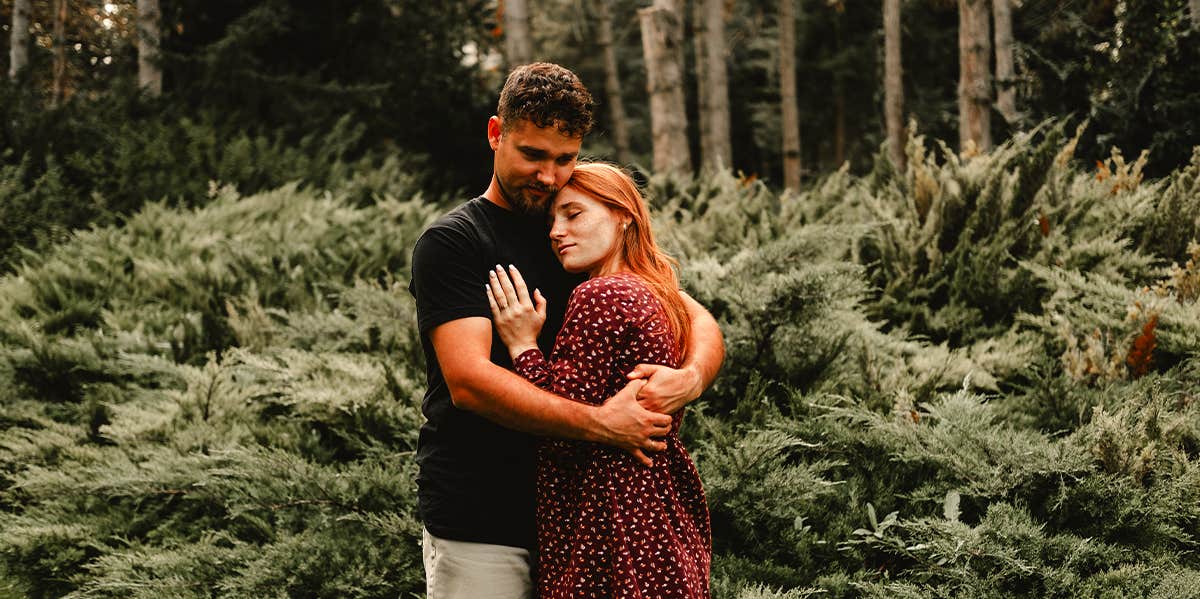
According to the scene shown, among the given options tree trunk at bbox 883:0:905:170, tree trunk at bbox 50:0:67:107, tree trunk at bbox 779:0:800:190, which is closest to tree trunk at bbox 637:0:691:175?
tree trunk at bbox 883:0:905:170

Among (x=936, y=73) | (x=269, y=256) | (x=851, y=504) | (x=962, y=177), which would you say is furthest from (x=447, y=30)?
(x=936, y=73)

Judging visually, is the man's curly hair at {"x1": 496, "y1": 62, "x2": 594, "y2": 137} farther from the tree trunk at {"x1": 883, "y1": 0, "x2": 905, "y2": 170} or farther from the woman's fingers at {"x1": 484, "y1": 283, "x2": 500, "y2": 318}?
the tree trunk at {"x1": 883, "y1": 0, "x2": 905, "y2": 170}

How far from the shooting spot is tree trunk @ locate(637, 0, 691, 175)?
8.29 m

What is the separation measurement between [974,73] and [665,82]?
2994 mm

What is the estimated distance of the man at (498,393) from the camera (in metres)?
2.12

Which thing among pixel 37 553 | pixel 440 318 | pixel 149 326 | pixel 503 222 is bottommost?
pixel 37 553

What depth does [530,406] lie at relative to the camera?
82.0 inches

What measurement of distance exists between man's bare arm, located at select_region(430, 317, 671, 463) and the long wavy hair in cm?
38

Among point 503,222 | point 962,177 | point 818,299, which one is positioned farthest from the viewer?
point 962,177

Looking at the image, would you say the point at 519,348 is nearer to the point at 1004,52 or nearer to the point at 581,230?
the point at 581,230

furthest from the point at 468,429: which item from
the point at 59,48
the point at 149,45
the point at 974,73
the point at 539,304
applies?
the point at 59,48

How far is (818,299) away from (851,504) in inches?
43.2

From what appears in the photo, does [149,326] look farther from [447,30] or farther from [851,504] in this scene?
[447,30]

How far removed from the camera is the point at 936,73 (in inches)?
886
